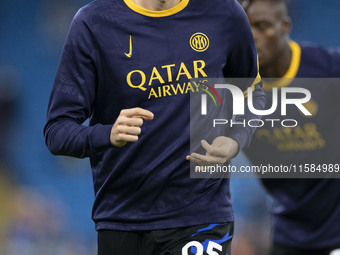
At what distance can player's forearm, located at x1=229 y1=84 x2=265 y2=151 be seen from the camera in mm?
2852

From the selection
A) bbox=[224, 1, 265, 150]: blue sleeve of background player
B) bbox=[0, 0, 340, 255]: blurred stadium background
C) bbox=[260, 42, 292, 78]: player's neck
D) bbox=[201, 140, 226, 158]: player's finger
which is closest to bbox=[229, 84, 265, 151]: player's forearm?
bbox=[224, 1, 265, 150]: blue sleeve of background player

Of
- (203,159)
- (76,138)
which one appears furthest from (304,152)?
(76,138)

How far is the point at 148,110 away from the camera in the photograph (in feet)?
8.97

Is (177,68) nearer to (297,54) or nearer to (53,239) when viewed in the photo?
(297,54)

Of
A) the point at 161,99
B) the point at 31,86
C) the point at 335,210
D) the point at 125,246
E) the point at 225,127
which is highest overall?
the point at 161,99

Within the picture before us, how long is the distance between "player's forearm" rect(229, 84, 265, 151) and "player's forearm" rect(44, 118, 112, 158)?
59 cm

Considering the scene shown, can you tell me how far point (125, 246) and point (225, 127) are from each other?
0.67 m

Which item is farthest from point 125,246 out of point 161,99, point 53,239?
point 53,239

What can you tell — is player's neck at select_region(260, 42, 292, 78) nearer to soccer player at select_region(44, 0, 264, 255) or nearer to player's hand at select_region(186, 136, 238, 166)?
soccer player at select_region(44, 0, 264, 255)

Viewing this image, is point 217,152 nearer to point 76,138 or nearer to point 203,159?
point 203,159

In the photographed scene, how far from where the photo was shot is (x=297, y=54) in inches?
190

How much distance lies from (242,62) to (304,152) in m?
1.72

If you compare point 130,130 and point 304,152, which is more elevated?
point 130,130

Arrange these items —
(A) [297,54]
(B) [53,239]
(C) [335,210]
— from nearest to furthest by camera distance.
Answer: (C) [335,210] → (A) [297,54] → (B) [53,239]
